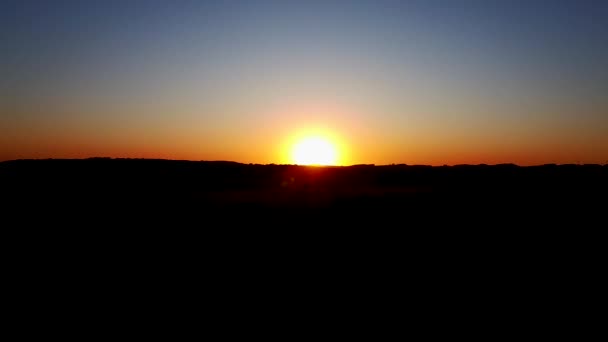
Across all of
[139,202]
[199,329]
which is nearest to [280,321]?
[199,329]

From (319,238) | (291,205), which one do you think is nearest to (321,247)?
(319,238)

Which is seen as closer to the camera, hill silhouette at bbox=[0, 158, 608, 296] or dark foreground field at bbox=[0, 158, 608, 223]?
hill silhouette at bbox=[0, 158, 608, 296]

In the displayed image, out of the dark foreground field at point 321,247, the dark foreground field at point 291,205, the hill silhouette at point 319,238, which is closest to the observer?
the dark foreground field at point 321,247

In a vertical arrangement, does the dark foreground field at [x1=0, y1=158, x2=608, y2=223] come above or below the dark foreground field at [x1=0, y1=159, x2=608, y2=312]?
above

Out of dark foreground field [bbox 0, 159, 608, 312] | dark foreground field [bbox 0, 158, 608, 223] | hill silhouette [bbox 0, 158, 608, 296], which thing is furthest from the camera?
dark foreground field [bbox 0, 158, 608, 223]

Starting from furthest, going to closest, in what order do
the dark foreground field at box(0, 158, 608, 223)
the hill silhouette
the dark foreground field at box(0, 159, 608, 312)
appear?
the dark foreground field at box(0, 158, 608, 223) < the hill silhouette < the dark foreground field at box(0, 159, 608, 312)

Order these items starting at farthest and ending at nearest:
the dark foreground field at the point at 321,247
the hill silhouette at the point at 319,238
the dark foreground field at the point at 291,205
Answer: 1. the dark foreground field at the point at 291,205
2. the hill silhouette at the point at 319,238
3. the dark foreground field at the point at 321,247

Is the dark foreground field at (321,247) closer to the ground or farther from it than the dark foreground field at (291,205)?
closer to the ground

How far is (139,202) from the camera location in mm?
16438

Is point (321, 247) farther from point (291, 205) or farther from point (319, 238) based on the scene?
point (291, 205)

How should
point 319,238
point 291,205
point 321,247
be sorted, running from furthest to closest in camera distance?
point 291,205, point 319,238, point 321,247

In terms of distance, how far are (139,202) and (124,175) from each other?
15098mm

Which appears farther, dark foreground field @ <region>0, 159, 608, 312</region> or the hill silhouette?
the hill silhouette

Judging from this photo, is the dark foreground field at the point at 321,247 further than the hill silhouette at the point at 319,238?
No
